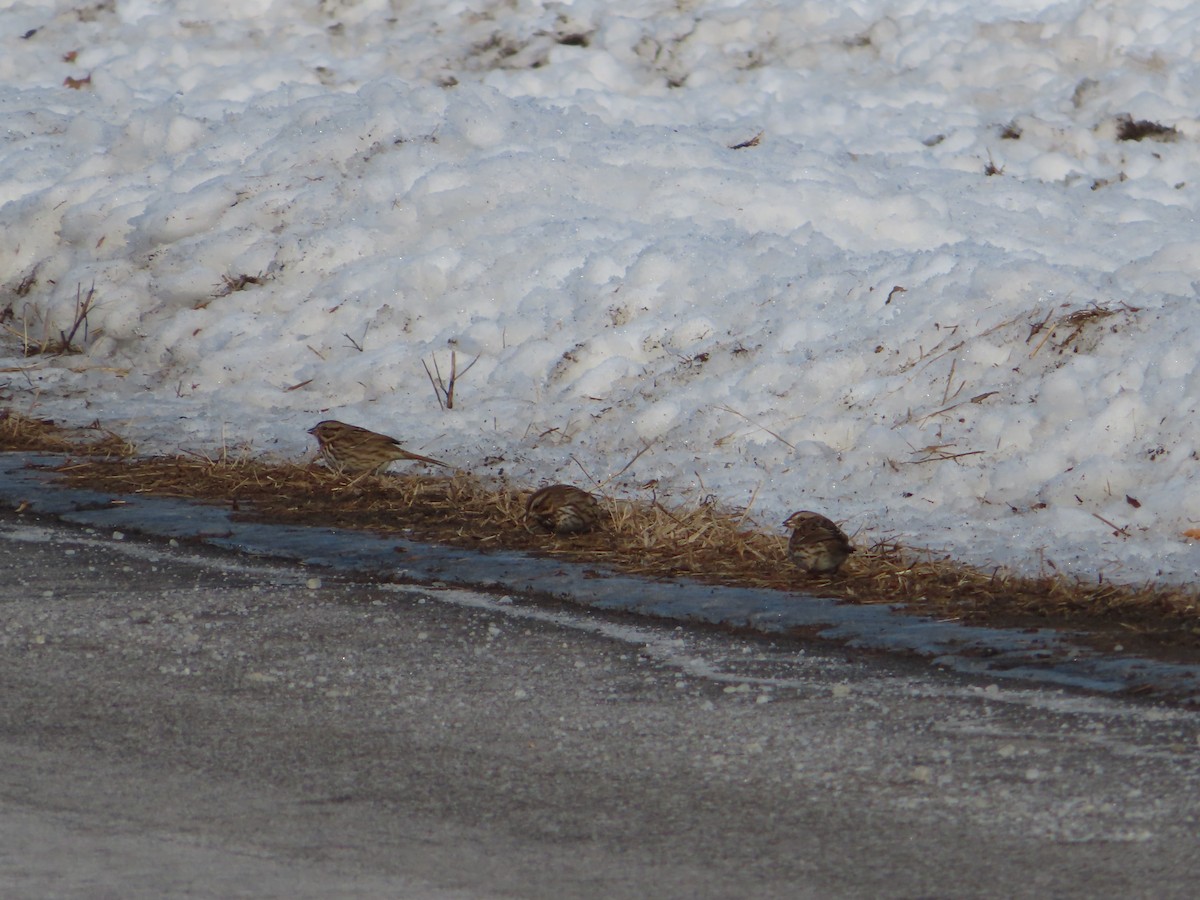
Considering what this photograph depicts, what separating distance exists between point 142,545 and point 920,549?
8.04ft

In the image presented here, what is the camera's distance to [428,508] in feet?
19.0

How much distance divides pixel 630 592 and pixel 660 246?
3159 mm

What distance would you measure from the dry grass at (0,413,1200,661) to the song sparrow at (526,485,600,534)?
49 millimetres

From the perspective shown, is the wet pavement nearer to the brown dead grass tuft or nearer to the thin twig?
the thin twig

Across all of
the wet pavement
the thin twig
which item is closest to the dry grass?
the wet pavement

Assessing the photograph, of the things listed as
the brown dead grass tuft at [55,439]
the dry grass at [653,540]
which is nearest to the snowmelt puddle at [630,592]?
the dry grass at [653,540]

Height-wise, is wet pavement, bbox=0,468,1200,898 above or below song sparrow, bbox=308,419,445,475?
above

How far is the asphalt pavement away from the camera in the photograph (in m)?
2.79

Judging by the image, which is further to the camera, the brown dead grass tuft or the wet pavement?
the brown dead grass tuft

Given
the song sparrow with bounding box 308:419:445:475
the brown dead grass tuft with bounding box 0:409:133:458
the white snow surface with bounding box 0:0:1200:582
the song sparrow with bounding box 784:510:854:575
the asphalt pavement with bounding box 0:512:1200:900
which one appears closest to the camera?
the asphalt pavement with bounding box 0:512:1200:900

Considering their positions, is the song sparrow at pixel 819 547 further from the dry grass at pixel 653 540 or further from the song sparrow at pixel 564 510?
the song sparrow at pixel 564 510

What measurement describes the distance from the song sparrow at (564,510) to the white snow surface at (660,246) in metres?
0.50

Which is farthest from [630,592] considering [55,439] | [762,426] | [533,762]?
[55,439]

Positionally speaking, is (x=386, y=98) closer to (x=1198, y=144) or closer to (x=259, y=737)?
(x=1198, y=144)
